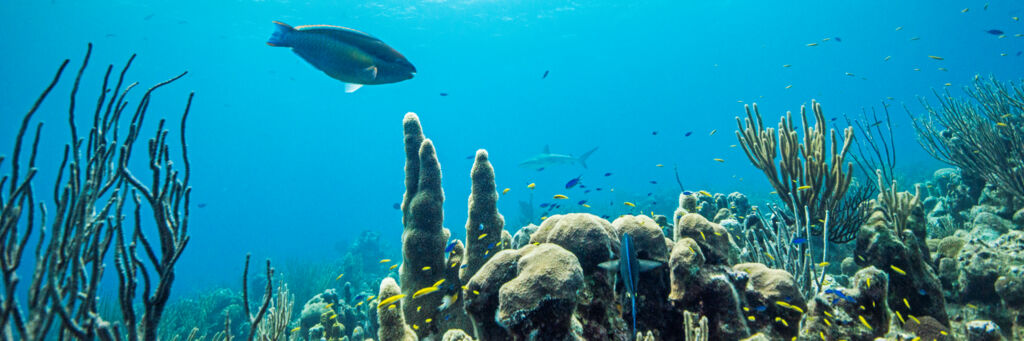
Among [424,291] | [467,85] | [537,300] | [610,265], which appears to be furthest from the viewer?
[467,85]

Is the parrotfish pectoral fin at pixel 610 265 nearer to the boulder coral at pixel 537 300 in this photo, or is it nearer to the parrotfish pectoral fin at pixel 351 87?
the boulder coral at pixel 537 300

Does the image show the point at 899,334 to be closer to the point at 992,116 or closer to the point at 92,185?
the point at 92,185

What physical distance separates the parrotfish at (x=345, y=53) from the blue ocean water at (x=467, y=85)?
0.57 meters

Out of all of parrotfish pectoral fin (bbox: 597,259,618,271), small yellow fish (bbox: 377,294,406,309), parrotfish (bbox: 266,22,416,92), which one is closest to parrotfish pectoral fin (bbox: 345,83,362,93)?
Result: parrotfish (bbox: 266,22,416,92)

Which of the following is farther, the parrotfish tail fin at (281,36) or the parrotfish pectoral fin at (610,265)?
the parrotfish tail fin at (281,36)

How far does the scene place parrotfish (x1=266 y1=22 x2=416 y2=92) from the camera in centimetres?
311

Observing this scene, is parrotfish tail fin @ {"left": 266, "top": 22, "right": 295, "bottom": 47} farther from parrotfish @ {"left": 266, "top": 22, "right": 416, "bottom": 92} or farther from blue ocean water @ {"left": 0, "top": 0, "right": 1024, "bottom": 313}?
blue ocean water @ {"left": 0, "top": 0, "right": 1024, "bottom": 313}

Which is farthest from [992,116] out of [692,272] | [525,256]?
[525,256]

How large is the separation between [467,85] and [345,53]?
73775 mm

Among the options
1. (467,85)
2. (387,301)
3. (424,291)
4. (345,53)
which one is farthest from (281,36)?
(467,85)

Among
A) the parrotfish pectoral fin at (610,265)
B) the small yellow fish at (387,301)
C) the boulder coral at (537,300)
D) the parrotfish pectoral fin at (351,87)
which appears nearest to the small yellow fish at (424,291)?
the small yellow fish at (387,301)

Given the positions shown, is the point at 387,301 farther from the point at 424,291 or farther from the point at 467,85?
the point at 467,85

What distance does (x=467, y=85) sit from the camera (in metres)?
75.1

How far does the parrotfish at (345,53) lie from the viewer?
3.11 meters
